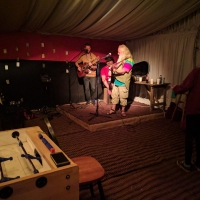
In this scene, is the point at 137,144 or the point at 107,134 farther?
the point at 107,134

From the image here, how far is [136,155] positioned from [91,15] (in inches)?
108

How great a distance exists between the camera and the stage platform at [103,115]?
357 centimetres

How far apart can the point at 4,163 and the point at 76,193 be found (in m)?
0.48

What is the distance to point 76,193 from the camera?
0.84 meters

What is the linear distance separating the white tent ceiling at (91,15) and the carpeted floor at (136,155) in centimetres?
213

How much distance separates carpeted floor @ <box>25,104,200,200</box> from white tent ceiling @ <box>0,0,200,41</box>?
6.98 ft

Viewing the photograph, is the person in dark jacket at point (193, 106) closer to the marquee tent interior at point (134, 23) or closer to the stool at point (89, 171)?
the stool at point (89, 171)

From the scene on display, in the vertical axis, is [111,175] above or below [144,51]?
below

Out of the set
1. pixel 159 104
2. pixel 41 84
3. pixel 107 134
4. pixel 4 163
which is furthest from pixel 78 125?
pixel 4 163

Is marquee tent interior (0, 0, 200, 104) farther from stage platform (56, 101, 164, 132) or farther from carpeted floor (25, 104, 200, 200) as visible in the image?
carpeted floor (25, 104, 200, 200)

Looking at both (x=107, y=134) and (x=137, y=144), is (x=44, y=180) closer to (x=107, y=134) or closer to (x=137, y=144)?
(x=137, y=144)

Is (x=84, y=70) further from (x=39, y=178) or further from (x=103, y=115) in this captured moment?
(x=39, y=178)

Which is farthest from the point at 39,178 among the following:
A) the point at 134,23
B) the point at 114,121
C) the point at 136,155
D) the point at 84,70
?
the point at 84,70

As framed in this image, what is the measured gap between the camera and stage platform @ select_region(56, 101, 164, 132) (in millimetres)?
3566
